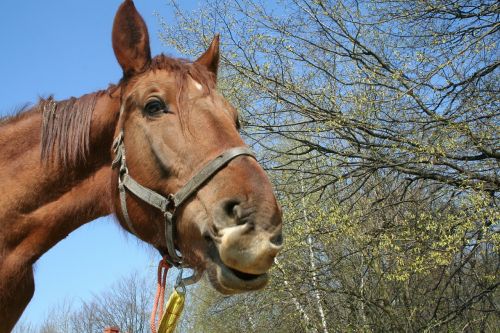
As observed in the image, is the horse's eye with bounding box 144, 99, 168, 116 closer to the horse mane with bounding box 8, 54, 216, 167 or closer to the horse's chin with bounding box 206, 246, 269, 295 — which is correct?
the horse mane with bounding box 8, 54, 216, 167

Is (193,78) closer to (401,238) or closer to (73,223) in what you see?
(73,223)

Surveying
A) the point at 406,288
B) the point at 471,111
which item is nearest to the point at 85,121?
the point at 471,111

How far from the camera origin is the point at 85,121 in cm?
285

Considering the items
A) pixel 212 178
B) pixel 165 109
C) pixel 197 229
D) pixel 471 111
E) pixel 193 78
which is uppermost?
pixel 471 111

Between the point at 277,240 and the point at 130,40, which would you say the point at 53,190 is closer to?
the point at 130,40

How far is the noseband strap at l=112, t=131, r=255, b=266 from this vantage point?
7.47 feet

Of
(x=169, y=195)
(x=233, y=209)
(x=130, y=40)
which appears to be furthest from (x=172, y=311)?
(x=130, y=40)

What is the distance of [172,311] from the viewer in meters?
2.66

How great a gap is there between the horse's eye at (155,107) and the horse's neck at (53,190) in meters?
0.28

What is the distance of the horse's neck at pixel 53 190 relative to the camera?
2725mm

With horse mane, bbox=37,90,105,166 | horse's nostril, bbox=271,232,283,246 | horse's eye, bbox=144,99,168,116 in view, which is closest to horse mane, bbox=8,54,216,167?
horse mane, bbox=37,90,105,166

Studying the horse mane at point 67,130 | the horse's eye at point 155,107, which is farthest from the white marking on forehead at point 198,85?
the horse mane at point 67,130

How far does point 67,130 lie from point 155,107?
1.98 ft

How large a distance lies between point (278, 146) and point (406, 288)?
19.6 feet
